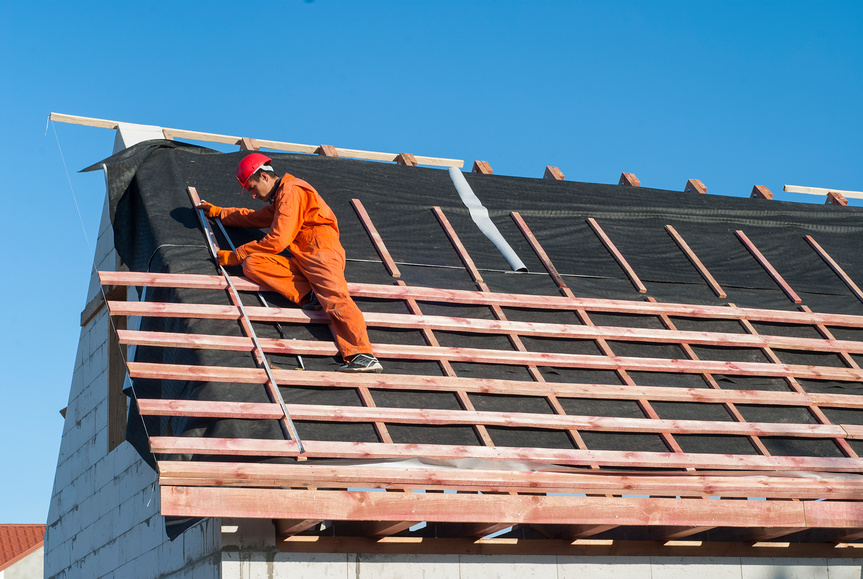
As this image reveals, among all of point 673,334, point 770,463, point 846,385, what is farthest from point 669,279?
point 770,463

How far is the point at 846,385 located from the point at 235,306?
4564 millimetres

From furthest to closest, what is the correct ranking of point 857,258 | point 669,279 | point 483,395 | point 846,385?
point 857,258
point 669,279
point 846,385
point 483,395

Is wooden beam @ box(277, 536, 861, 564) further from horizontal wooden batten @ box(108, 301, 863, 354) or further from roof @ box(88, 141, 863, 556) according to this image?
horizontal wooden batten @ box(108, 301, 863, 354)

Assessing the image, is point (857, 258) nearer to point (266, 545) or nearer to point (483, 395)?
point (483, 395)

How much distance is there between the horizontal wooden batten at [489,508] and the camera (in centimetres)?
436

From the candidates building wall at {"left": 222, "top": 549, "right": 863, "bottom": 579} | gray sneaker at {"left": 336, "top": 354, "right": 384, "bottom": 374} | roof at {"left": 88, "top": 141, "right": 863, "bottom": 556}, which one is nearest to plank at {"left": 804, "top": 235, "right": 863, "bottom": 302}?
roof at {"left": 88, "top": 141, "right": 863, "bottom": 556}

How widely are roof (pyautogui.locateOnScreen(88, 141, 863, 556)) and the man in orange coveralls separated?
0.45 feet

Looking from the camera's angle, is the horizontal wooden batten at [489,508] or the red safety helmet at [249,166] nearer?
the horizontal wooden batten at [489,508]

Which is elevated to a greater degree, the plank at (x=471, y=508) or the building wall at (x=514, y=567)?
Result: the plank at (x=471, y=508)

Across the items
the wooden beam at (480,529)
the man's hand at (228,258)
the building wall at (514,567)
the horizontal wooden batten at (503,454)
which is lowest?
the building wall at (514,567)

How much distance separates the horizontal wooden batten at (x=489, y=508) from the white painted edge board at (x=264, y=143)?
4300mm

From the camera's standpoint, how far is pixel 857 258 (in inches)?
342

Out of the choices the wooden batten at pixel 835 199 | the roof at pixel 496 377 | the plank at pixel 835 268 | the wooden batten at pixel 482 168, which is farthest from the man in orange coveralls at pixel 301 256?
the wooden batten at pixel 835 199

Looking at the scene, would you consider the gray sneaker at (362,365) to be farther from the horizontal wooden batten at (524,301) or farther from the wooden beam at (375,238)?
Answer: the wooden beam at (375,238)
